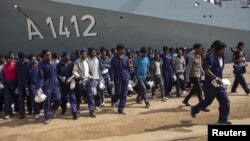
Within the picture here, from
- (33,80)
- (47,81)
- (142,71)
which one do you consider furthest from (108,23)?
(47,81)

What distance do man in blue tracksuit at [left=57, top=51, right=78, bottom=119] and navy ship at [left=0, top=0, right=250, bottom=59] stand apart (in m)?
5.26

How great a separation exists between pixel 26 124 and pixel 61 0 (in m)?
6.36

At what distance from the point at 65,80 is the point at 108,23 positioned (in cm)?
598

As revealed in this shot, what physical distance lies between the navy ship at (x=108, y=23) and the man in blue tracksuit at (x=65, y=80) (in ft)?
17.3

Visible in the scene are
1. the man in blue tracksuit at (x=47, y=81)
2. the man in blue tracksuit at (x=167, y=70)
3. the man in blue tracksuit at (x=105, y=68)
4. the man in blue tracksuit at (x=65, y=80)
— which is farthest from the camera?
the man in blue tracksuit at (x=167, y=70)

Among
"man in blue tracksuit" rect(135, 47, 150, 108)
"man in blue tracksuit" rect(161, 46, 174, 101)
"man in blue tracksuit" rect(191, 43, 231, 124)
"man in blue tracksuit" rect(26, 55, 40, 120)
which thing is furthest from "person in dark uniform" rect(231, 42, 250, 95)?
"man in blue tracksuit" rect(26, 55, 40, 120)

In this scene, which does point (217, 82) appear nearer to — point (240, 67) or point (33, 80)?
point (240, 67)

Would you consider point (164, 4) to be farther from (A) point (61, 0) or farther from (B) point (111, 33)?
(A) point (61, 0)

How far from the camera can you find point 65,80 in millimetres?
8695

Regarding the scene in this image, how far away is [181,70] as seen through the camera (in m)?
10.5

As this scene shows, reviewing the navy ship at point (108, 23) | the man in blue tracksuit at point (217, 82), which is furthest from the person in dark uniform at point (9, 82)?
the navy ship at point (108, 23)

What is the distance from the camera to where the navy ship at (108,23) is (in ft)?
45.9

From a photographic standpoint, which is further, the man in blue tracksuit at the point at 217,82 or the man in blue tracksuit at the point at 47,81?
the man in blue tracksuit at the point at 47,81

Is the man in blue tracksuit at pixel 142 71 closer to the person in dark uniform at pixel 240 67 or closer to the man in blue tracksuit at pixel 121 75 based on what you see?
the man in blue tracksuit at pixel 121 75
